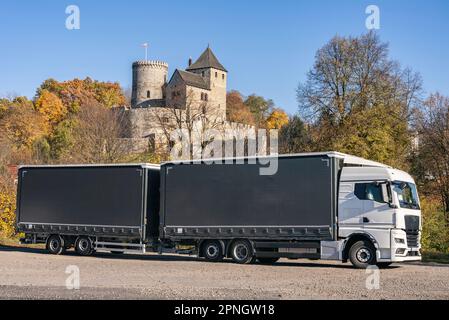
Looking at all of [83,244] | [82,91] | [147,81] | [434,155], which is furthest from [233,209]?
[147,81]

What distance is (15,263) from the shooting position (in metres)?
20.5

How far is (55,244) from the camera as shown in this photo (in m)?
25.4

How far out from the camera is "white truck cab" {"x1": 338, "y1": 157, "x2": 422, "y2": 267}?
19031 millimetres

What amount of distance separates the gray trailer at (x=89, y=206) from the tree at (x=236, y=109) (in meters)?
73.5

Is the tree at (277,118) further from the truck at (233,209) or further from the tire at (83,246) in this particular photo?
the tire at (83,246)

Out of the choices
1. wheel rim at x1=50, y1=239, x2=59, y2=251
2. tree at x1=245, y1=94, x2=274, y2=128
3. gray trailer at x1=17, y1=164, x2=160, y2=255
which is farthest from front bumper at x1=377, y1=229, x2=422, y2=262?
tree at x1=245, y1=94, x2=274, y2=128

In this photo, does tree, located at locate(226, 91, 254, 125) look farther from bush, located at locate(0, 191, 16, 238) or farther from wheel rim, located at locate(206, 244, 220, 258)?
wheel rim, located at locate(206, 244, 220, 258)

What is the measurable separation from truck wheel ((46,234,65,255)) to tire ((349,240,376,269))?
11.7m

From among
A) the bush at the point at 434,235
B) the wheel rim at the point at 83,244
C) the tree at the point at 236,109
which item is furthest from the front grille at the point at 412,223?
the tree at the point at 236,109

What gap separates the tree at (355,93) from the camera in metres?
46.0

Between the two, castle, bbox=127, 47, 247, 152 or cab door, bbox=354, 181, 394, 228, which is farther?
castle, bbox=127, 47, 247, 152

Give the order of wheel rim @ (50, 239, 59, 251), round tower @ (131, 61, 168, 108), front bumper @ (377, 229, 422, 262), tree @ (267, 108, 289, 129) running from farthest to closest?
1. round tower @ (131, 61, 168, 108)
2. tree @ (267, 108, 289, 129)
3. wheel rim @ (50, 239, 59, 251)
4. front bumper @ (377, 229, 422, 262)
